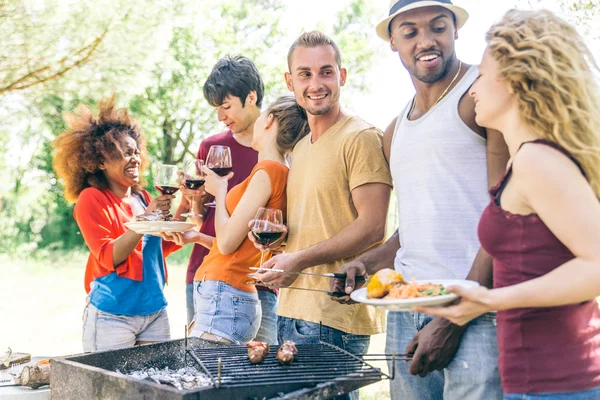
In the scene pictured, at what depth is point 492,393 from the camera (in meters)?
2.22

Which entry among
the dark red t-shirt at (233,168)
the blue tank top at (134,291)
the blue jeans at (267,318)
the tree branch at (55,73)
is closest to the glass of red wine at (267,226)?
the blue jeans at (267,318)

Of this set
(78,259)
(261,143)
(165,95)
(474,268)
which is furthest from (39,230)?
(474,268)

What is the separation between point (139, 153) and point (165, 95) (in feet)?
A: 49.4

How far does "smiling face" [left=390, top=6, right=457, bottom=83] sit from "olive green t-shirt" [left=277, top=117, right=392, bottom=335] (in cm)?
48

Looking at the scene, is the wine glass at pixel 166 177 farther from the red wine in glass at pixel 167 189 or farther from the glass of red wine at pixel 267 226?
the glass of red wine at pixel 267 226

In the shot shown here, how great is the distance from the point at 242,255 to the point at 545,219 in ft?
6.20

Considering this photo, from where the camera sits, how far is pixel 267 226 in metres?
2.92

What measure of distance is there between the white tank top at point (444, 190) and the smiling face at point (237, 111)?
6.33 feet

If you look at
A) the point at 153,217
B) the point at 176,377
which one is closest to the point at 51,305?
the point at 153,217

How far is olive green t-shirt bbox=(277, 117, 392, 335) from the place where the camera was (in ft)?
9.55

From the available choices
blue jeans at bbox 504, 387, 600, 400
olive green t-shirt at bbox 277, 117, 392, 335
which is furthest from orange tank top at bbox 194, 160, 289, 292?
blue jeans at bbox 504, 387, 600, 400

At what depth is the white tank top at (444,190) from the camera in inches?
93.4

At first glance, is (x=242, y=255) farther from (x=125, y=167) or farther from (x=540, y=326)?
(x=540, y=326)

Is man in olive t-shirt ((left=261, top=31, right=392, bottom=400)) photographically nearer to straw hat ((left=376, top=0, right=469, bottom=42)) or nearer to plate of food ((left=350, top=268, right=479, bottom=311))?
straw hat ((left=376, top=0, right=469, bottom=42))
